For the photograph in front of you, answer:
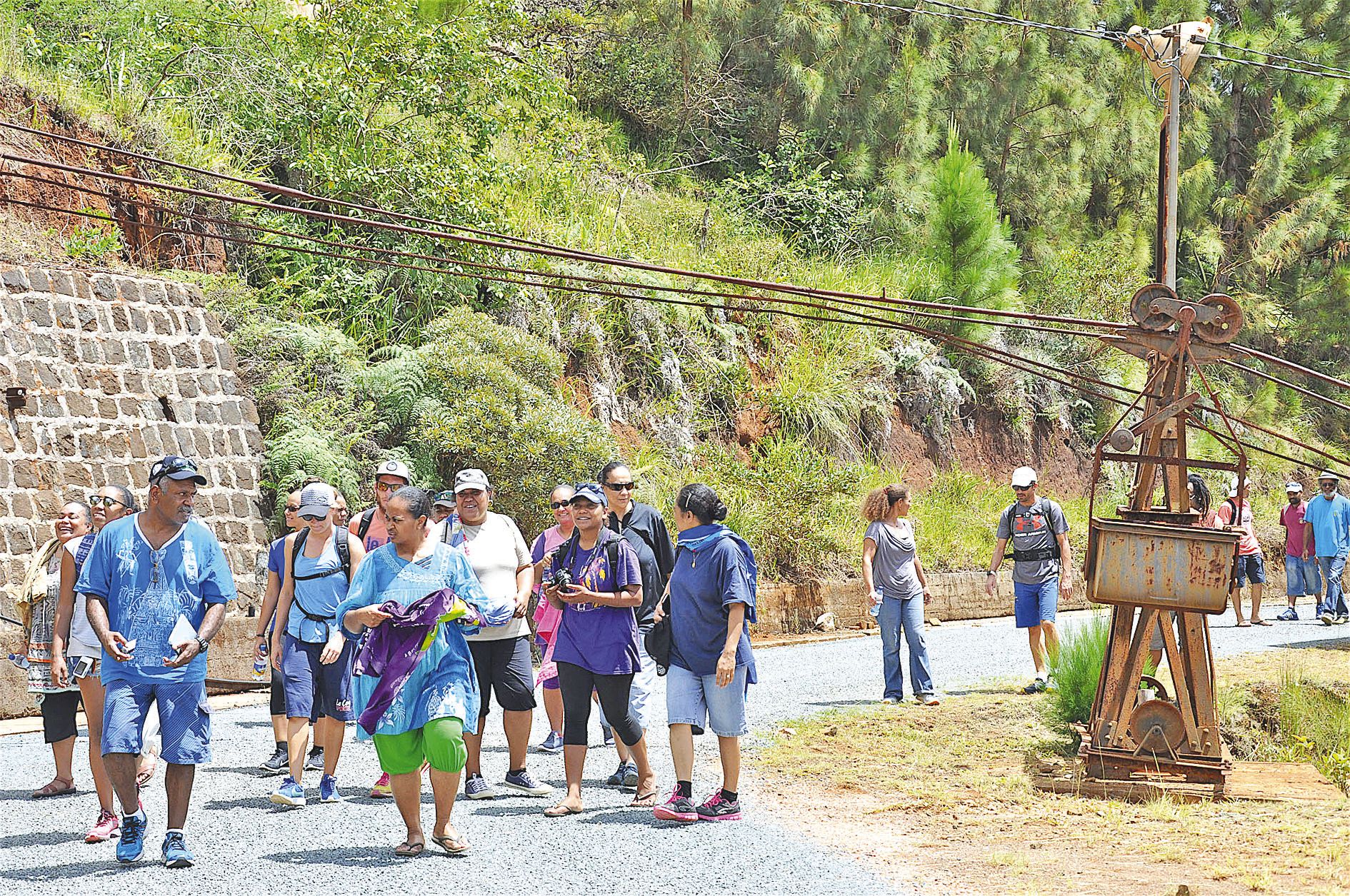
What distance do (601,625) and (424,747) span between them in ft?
4.39

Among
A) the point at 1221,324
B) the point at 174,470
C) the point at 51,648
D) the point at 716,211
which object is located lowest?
the point at 51,648

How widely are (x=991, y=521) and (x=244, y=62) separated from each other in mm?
12343

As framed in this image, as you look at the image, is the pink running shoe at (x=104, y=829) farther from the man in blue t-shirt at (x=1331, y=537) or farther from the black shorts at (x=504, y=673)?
the man in blue t-shirt at (x=1331, y=537)

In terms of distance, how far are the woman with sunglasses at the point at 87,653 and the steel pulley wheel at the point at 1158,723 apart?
18.9 ft

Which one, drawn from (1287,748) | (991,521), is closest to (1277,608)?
(991,521)

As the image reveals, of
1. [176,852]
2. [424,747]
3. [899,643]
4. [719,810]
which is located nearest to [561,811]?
[719,810]

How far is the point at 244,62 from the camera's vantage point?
57.3 ft

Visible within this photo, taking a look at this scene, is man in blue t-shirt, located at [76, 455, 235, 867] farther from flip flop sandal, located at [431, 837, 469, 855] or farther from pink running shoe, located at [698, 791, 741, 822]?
pink running shoe, located at [698, 791, 741, 822]

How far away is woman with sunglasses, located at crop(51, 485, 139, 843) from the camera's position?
6410 millimetres

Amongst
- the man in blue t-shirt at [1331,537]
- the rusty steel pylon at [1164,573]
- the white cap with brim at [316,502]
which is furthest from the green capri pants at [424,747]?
the man in blue t-shirt at [1331,537]

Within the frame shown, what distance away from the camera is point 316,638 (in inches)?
294

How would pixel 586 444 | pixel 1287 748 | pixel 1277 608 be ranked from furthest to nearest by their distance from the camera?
1. pixel 1277 608
2. pixel 586 444
3. pixel 1287 748

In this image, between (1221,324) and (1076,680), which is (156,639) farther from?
(1221,324)

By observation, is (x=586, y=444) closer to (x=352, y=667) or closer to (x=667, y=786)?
(x=667, y=786)
